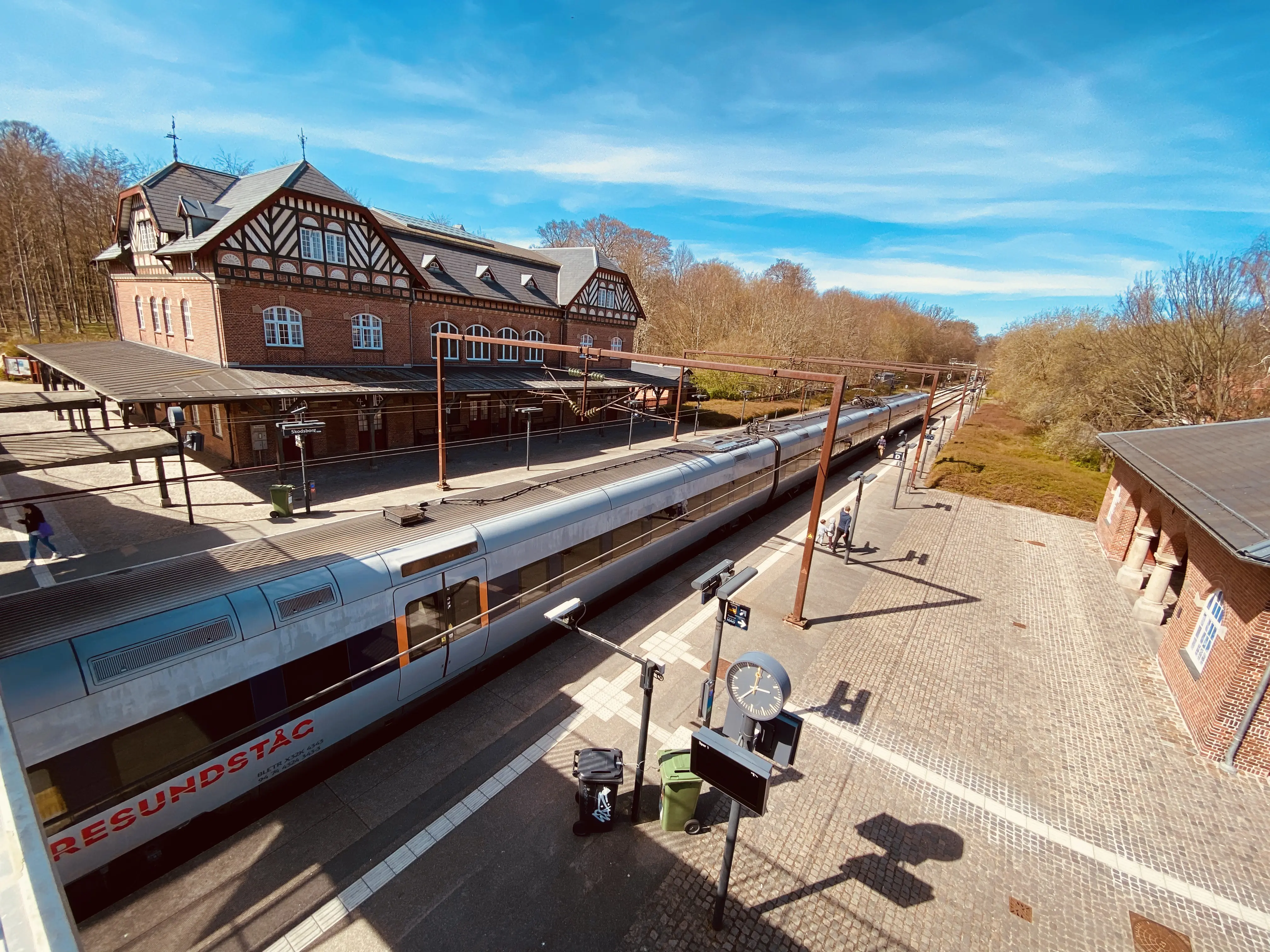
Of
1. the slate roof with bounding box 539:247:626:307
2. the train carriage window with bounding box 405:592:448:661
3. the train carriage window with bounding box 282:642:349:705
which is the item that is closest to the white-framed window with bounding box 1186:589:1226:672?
the train carriage window with bounding box 405:592:448:661

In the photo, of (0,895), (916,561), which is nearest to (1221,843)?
(916,561)

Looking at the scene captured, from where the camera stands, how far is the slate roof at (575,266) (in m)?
30.9

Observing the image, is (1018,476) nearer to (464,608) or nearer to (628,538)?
(628,538)

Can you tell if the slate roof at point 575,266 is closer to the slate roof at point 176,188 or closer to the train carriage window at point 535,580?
the slate roof at point 176,188

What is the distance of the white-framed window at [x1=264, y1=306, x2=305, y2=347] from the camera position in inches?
750

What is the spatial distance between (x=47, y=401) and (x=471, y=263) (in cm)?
1704

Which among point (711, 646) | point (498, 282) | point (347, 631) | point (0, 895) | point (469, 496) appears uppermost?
point (498, 282)

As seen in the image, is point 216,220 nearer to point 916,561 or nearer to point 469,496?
point 469,496

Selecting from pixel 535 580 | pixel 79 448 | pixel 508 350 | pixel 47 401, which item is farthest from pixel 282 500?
pixel 508 350

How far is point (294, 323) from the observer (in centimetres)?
1966

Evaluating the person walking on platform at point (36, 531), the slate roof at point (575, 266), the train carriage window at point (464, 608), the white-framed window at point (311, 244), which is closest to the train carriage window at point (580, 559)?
the train carriage window at point (464, 608)

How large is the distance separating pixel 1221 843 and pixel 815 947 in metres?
5.94

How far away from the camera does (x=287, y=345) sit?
19.6m

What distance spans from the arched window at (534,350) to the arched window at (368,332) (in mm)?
7823
